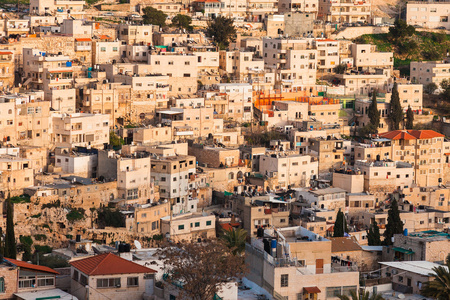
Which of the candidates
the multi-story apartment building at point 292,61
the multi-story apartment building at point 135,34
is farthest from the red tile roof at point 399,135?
the multi-story apartment building at point 135,34

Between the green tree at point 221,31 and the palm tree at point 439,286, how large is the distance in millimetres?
39022

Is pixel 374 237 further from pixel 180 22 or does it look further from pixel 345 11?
pixel 345 11

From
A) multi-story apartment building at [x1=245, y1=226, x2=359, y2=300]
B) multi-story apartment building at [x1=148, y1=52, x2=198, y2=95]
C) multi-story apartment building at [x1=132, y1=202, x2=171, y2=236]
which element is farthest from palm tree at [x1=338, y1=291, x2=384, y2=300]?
multi-story apartment building at [x1=148, y1=52, x2=198, y2=95]

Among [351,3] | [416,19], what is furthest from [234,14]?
[416,19]

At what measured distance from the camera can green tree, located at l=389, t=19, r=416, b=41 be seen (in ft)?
265

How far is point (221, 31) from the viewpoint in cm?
7250

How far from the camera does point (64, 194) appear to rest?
158 ft

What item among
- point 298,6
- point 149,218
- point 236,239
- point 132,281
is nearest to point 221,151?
point 149,218

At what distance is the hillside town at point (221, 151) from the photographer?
113 feet

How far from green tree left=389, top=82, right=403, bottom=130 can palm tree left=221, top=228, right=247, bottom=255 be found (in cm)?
2394

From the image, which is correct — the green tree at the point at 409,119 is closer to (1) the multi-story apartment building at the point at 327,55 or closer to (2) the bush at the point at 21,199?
(1) the multi-story apartment building at the point at 327,55

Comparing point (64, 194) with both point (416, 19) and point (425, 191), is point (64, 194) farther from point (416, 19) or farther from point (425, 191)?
point (416, 19)

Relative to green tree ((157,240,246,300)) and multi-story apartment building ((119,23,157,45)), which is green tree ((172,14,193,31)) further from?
green tree ((157,240,246,300))

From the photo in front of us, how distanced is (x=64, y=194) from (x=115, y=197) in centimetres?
276
